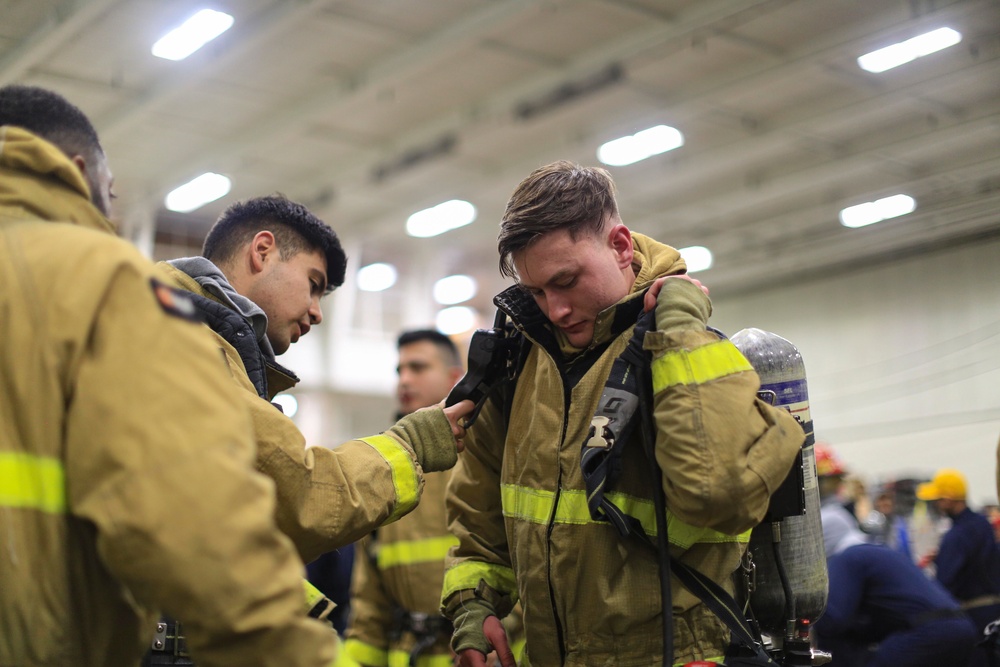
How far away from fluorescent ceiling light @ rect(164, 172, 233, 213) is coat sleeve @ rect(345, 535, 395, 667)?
31.7 ft

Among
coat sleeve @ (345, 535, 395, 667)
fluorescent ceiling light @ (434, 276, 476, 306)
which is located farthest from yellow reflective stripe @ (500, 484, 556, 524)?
fluorescent ceiling light @ (434, 276, 476, 306)

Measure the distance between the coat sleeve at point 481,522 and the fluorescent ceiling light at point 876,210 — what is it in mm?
12489

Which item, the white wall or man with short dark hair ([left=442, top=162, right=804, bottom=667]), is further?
the white wall

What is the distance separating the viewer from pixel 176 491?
1330mm

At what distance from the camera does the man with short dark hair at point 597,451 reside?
2031 mm

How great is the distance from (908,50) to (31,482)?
9887 millimetres

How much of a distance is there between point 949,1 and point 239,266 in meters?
7.92

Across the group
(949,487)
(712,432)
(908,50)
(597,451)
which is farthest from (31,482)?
(908,50)

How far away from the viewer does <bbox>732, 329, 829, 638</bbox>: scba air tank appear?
2.37 metres

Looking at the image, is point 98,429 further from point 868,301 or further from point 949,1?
point 868,301

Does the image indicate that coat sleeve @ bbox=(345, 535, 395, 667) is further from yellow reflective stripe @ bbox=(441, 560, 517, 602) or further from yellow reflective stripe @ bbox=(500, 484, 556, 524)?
yellow reflective stripe @ bbox=(500, 484, 556, 524)

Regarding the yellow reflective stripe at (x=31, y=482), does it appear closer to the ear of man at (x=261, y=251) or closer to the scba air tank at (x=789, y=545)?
the ear of man at (x=261, y=251)

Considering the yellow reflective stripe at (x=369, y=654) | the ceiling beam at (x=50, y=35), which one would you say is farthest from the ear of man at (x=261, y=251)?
the ceiling beam at (x=50, y=35)

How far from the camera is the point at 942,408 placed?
15.1m
